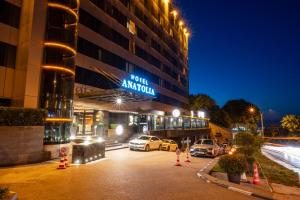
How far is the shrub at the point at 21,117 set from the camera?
15617 mm

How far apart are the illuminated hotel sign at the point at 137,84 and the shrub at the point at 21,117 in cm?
1295

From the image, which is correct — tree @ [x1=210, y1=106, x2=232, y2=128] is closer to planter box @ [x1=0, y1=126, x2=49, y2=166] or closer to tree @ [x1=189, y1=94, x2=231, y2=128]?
tree @ [x1=189, y1=94, x2=231, y2=128]

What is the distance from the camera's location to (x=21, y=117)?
53.7 feet

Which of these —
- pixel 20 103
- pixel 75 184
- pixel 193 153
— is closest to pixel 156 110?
pixel 193 153

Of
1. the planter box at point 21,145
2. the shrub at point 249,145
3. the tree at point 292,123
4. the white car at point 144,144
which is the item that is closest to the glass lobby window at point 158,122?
the white car at point 144,144

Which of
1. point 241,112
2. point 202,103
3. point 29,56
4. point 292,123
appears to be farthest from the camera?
point 241,112

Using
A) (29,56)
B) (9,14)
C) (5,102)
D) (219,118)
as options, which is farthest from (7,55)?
(219,118)

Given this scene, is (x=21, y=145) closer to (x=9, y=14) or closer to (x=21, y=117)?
(x=21, y=117)

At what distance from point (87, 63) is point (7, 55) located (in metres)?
9.57

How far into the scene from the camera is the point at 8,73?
1981 centimetres

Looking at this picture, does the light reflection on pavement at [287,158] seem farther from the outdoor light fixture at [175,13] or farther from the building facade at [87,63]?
the outdoor light fixture at [175,13]

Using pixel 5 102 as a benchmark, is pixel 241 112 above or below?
above

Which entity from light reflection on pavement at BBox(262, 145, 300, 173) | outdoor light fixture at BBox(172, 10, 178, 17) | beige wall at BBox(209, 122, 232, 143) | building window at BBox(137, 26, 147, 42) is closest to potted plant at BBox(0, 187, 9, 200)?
light reflection on pavement at BBox(262, 145, 300, 173)

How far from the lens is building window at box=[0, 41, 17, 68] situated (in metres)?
19.7
